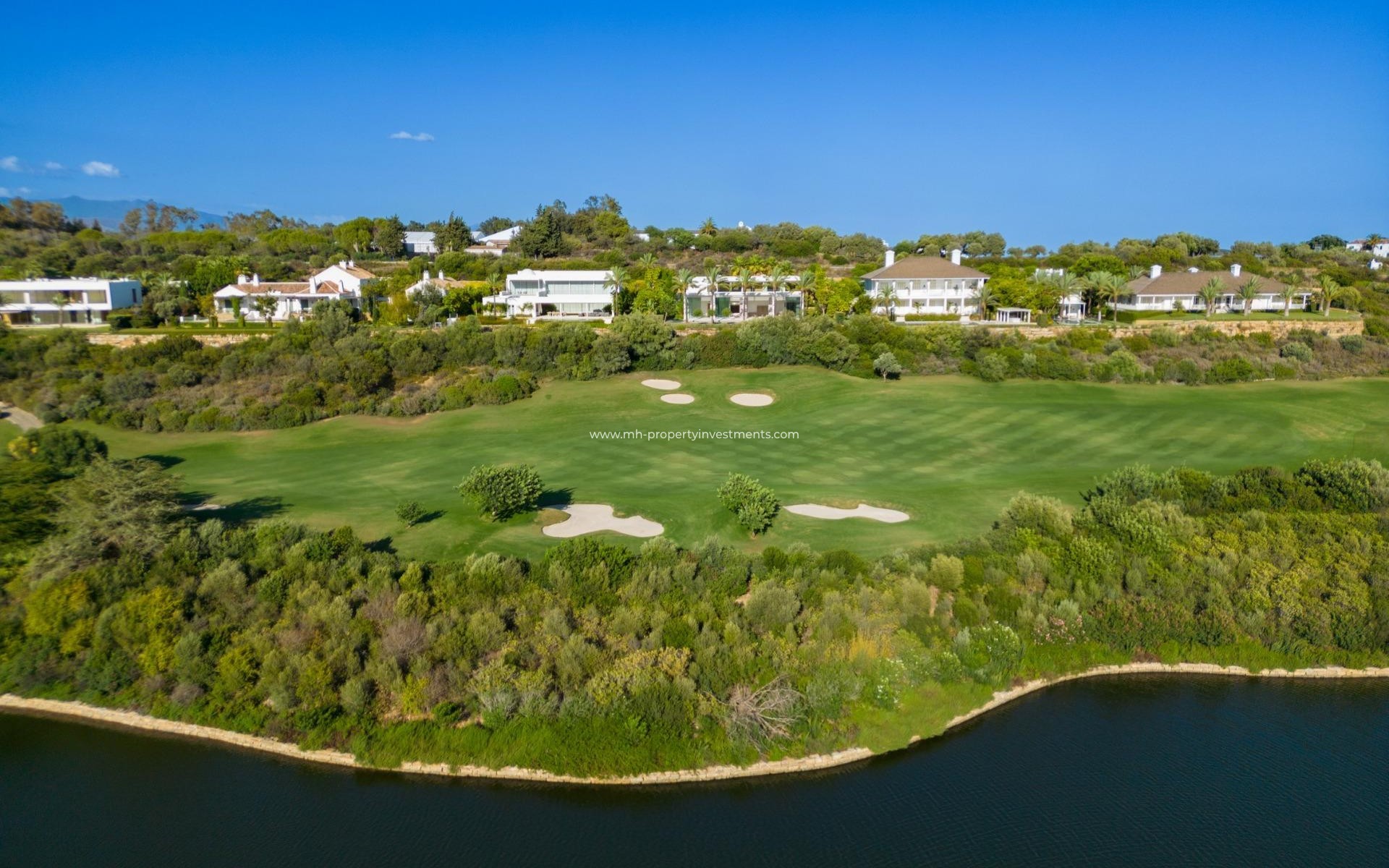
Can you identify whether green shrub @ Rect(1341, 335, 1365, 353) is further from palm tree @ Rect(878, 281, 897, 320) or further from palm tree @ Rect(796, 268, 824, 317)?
palm tree @ Rect(796, 268, 824, 317)

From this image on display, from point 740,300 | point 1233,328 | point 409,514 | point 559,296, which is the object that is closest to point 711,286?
point 740,300

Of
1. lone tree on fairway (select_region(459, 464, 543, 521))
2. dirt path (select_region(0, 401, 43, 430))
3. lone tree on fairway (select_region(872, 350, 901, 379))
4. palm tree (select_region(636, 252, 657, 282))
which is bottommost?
lone tree on fairway (select_region(459, 464, 543, 521))

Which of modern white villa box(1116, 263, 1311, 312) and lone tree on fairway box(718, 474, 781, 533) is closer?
lone tree on fairway box(718, 474, 781, 533)

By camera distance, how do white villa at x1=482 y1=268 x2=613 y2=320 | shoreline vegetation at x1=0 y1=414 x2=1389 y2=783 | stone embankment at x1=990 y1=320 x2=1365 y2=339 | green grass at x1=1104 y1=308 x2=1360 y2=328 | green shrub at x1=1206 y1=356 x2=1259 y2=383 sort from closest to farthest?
1. shoreline vegetation at x1=0 y1=414 x2=1389 y2=783
2. green shrub at x1=1206 y1=356 x2=1259 y2=383
3. stone embankment at x1=990 y1=320 x2=1365 y2=339
4. green grass at x1=1104 y1=308 x2=1360 y2=328
5. white villa at x1=482 y1=268 x2=613 y2=320

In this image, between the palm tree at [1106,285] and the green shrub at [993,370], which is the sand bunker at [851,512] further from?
the palm tree at [1106,285]

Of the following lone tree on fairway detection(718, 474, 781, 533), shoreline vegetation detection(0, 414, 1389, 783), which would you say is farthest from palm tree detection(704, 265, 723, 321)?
shoreline vegetation detection(0, 414, 1389, 783)

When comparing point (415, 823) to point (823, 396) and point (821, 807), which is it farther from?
point (823, 396)

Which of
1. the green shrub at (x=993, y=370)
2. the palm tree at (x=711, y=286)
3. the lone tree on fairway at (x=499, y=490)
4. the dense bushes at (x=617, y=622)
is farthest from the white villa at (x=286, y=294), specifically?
the green shrub at (x=993, y=370)
